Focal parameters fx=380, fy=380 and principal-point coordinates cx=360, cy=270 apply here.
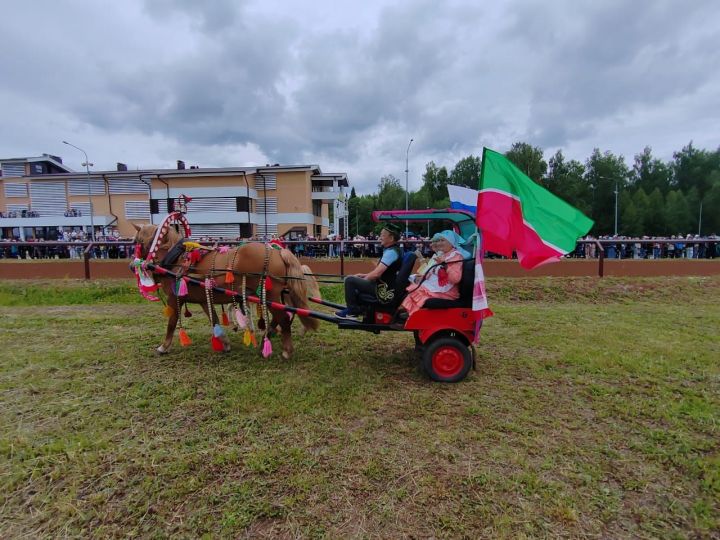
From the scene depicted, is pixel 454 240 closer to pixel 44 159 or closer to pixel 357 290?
pixel 357 290

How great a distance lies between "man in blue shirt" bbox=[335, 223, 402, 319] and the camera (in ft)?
14.2

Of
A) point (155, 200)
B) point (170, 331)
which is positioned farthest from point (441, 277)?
point (155, 200)

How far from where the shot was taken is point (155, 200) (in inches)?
1305

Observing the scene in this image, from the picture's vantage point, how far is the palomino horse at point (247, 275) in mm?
4781

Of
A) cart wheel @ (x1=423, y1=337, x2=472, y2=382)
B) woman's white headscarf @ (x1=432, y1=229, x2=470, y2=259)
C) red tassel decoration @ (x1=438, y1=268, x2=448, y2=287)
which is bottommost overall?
cart wheel @ (x1=423, y1=337, x2=472, y2=382)

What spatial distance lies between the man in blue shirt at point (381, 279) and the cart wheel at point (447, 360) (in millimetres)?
798

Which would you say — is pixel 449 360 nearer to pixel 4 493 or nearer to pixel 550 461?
pixel 550 461

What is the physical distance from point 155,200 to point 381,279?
34481mm

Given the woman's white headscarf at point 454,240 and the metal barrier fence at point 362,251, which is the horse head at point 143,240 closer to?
the woman's white headscarf at point 454,240

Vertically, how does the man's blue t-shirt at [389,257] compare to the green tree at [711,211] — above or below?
below

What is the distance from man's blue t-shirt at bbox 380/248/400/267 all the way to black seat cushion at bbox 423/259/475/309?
0.66 m

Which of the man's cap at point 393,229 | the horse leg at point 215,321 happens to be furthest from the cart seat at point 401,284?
the horse leg at point 215,321

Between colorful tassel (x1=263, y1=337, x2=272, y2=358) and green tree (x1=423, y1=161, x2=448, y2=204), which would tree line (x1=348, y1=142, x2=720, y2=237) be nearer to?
green tree (x1=423, y1=161, x2=448, y2=204)

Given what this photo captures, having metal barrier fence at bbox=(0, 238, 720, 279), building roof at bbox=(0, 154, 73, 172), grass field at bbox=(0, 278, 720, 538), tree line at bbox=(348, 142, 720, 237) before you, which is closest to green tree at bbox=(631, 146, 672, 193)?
tree line at bbox=(348, 142, 720, 237)
